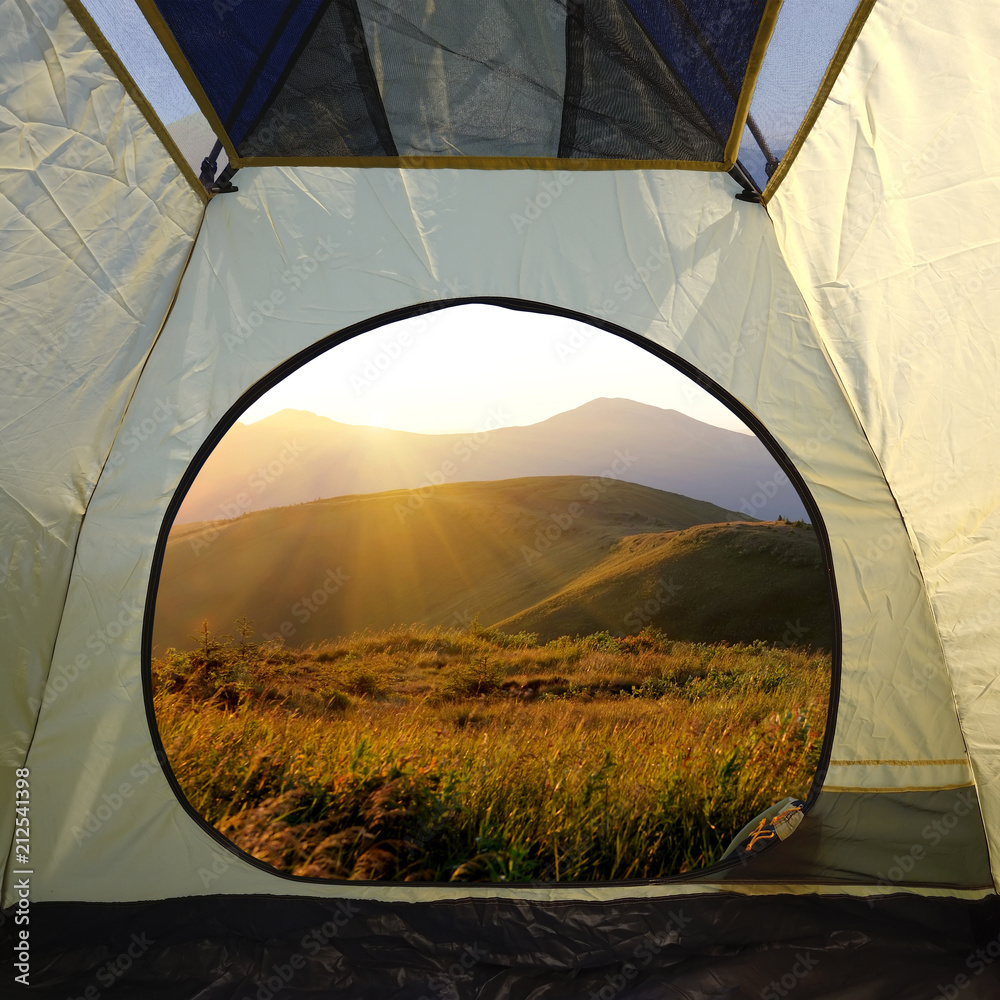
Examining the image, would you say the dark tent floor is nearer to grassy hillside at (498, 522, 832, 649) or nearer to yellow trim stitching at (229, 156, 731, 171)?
yellow trim stitching at (229, 156, 731, 171)

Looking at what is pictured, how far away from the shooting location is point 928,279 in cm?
144

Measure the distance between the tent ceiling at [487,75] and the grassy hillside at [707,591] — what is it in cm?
634

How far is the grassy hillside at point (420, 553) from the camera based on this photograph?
7.05m

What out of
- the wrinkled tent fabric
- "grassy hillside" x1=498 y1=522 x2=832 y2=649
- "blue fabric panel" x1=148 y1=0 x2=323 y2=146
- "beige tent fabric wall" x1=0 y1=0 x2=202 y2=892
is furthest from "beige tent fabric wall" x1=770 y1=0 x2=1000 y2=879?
"grassy hillside" x1=498 y1=522 x2=832 y2=649

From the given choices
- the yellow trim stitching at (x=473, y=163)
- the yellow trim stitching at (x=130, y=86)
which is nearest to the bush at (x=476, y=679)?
the yellow trim stitching at (x=473, y=163)

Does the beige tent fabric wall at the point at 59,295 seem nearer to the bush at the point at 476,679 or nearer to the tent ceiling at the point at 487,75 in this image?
the tent ceiling at the point at 487,75

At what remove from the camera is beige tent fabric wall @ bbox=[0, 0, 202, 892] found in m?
1.26

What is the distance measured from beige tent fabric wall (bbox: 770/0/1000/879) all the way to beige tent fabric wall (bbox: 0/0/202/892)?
1.58m

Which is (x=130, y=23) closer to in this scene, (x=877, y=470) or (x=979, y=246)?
(x=979, y=246)

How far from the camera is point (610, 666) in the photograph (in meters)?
6.77

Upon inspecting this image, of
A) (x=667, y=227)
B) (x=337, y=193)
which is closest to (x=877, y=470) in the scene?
(x=667, y=227)

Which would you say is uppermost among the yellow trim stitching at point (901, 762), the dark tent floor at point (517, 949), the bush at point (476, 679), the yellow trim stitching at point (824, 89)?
the yellow trim stitching at point (824, 89)

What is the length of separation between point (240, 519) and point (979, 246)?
26.0 feet

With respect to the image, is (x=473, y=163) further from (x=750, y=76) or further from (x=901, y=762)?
(x=901, y=762)
